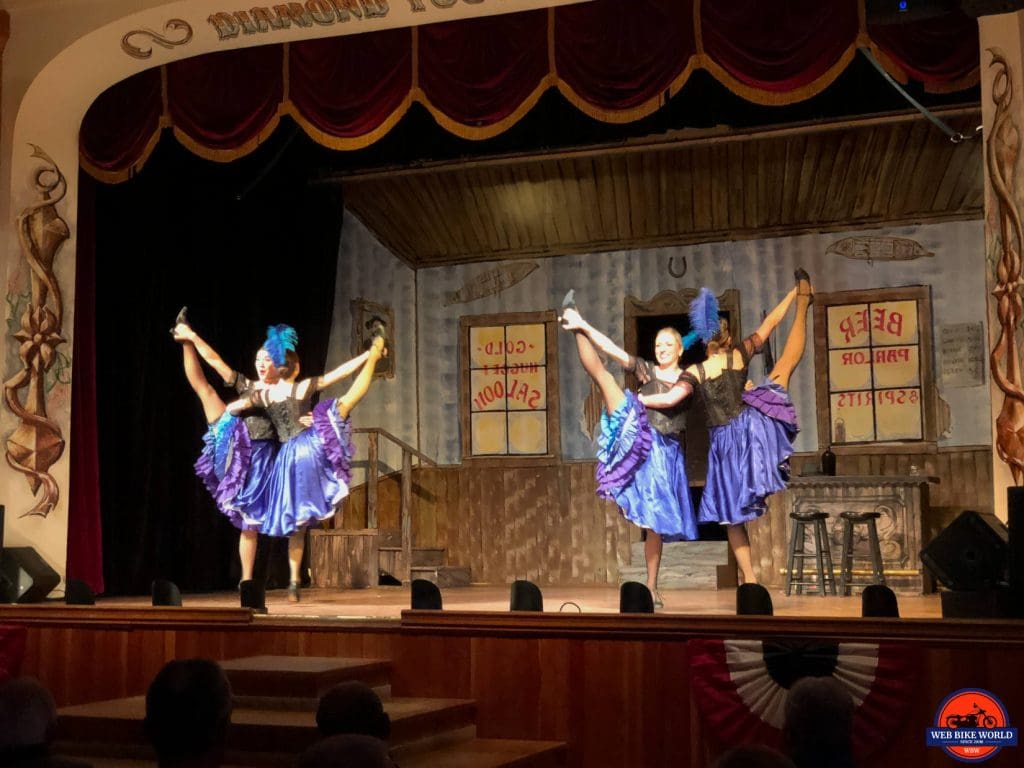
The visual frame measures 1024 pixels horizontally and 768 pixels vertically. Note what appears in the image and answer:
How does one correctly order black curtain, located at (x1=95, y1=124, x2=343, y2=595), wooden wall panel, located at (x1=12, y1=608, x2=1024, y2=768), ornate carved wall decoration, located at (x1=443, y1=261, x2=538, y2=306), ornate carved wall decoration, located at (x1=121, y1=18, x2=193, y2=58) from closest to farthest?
wooden wall panel, located at (x1=12, y1=608, x2=1024, y2=768)
ornate carved wall decoration, located at (x1=121, y1=18, x2=193, y2=58)
black curtain, located at (x1=95, y1=124, x2=343, y2=595)
ornate carved wall decoration, located at (x1=443, y1=261, x2=538, y2=306)

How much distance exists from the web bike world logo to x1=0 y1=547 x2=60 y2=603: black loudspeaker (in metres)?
4.35

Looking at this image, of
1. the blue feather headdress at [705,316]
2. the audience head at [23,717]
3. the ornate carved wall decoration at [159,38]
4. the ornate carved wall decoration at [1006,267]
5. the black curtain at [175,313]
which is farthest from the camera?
the black curtain at [175,313]

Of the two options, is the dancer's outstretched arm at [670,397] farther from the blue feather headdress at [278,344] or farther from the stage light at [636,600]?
the blue feather headdress at [278,344]

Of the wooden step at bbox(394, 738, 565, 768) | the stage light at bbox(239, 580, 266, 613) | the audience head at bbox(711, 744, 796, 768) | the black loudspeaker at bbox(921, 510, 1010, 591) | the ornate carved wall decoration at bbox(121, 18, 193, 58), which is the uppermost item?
the ornate carved wall decoration at bbox(121, 18, 193, 58)

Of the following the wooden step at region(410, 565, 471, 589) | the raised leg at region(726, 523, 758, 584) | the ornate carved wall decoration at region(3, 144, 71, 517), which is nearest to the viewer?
the raised leg at region(726, 523, 758, 584)

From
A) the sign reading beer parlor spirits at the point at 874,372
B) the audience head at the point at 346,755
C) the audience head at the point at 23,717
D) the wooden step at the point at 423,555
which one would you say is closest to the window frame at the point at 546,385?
the wooden step at the point at 423,555

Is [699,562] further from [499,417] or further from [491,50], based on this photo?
[491,50]

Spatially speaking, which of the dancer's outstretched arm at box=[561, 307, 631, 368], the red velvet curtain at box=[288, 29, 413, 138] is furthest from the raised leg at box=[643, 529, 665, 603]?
the red velvet curtain at box=[288, 29, 413, 138]

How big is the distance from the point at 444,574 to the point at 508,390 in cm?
177

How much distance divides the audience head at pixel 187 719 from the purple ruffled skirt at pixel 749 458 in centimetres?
390

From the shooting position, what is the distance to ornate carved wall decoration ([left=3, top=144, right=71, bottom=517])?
6.68 m

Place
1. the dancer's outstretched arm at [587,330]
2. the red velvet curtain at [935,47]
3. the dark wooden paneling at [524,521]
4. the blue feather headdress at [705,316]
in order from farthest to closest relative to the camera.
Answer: the dark wooden paneling at [524,521] → the blue feather headdress at [705,316] → the dancer's outstretched arm at [587,330] → the red velvet curtain at [935,47]

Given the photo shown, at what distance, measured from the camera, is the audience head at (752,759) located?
1867 millimetres

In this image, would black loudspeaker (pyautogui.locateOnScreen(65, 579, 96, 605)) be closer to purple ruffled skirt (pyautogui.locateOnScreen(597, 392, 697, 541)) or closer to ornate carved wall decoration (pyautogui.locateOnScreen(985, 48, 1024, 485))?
purple ruffled skirt (pyautogui.locateOnScreen(597, 392, 697, 541))
